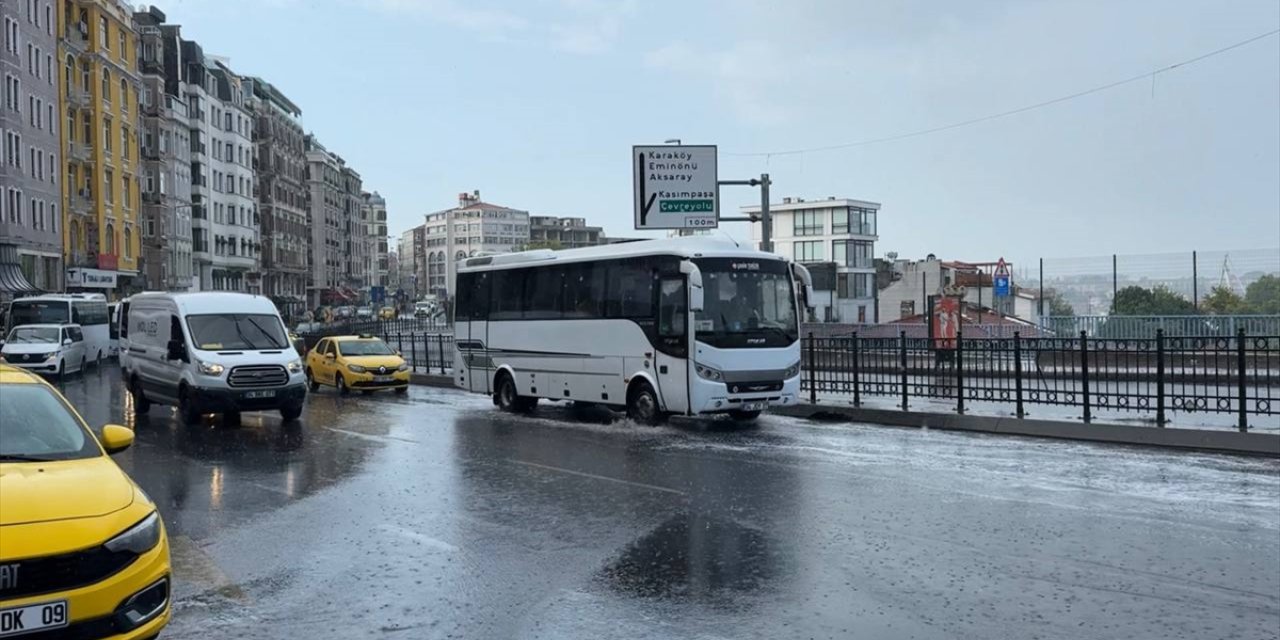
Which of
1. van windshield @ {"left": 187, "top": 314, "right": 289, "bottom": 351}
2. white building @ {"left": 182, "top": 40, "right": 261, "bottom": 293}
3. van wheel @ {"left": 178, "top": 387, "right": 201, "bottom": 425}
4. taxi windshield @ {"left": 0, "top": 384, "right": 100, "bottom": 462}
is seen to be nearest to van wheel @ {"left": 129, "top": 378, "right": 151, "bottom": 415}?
van wheel @ {"left": 178, "top": 387, "right": 201, "bottom": 425}

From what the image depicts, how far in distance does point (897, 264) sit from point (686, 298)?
289ft

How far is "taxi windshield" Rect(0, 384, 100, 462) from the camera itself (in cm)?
642

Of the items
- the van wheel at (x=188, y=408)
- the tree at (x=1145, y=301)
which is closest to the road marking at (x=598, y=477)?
the van wheel at (x=188, y=408)

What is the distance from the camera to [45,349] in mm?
36781

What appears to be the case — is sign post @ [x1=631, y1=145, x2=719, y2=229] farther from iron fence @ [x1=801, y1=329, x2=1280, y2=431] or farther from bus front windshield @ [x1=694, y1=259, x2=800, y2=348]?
bus front windshield @ [x1=694, y1=259, x2=800, y2=348]

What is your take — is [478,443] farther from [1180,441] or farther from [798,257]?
[798,257]

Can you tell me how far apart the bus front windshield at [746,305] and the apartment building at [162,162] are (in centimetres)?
7130

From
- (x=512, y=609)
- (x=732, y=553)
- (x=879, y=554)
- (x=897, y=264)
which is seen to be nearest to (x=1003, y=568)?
(x=879, y=554)

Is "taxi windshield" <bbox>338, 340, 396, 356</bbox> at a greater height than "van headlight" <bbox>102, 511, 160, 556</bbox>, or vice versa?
"taxi windshield" <bbox>338, 340, 396, 356</bbox>

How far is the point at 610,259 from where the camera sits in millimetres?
19641

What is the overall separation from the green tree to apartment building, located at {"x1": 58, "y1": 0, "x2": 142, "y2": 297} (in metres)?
60.0

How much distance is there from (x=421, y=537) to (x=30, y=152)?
197ft

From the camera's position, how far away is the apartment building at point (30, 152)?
55.2 meters

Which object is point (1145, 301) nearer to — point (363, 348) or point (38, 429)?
point (363, 348)
